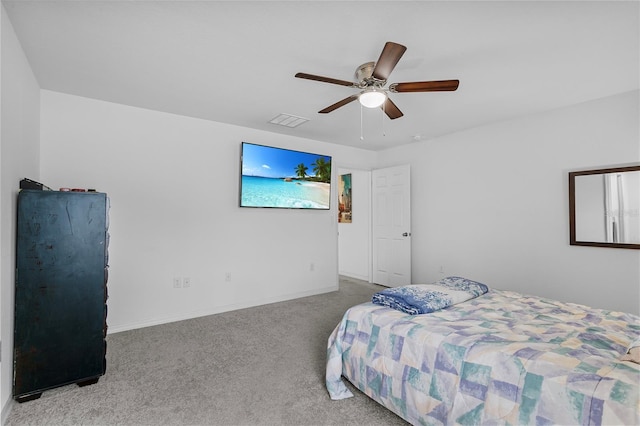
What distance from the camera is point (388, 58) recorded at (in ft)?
6.25

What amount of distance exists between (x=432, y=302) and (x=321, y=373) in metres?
1.04

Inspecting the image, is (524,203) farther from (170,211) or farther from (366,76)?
(170,211)

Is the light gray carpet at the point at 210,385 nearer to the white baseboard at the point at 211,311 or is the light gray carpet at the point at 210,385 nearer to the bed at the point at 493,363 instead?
the white baseboard at the point at 211,311

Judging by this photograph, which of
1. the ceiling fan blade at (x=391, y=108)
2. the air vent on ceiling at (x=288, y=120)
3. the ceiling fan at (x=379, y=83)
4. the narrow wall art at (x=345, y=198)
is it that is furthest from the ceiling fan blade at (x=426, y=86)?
the narrow wall art at (x=345, y=198)

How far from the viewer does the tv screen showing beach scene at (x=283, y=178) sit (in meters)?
4.19

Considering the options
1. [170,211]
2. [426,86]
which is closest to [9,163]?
[170,211]

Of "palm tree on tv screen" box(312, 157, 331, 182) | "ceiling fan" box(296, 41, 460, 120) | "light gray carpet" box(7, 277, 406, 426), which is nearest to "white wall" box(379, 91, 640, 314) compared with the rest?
"palm tree on tv screen" box(312, 157, 331, 182)

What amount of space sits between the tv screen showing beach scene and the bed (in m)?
2.53

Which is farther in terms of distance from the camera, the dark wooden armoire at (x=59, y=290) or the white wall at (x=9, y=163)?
the dark wooden armoire at (x=59, y=290)

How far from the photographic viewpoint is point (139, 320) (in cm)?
345

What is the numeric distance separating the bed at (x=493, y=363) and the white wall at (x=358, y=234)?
349 centimetres

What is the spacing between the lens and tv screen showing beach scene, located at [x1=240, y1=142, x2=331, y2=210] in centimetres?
419

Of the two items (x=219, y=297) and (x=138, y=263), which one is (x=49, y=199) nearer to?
(x=138, y=263)

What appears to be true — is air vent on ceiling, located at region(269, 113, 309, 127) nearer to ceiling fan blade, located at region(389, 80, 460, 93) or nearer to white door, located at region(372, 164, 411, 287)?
ceiling fan blade, located at region(389, 80, 460, 93)
